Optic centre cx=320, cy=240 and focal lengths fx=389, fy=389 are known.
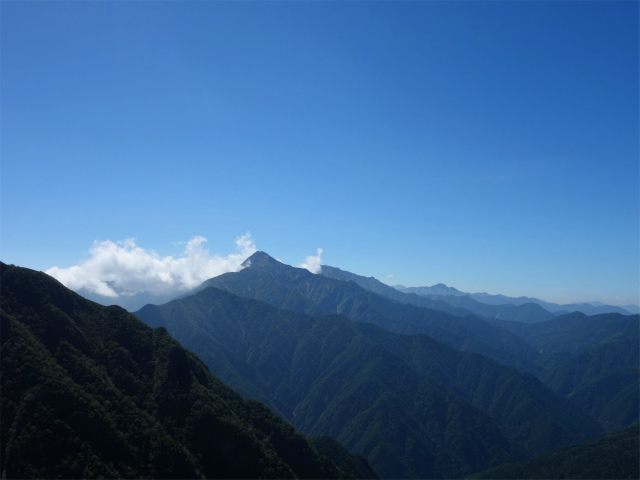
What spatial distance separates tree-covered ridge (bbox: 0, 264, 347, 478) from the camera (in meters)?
63.1

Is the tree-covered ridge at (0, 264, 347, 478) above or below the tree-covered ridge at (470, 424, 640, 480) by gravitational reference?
above

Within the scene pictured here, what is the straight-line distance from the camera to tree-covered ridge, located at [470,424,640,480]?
175m

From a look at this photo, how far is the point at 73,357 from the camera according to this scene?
82000 millimetres

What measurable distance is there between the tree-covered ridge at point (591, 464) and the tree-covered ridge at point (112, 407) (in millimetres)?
140146

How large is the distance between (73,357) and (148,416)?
20.5 m

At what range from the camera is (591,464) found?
597 ft

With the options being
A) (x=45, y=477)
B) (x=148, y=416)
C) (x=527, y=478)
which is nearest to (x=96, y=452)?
(x=45, y=477)

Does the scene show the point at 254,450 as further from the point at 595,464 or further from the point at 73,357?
the point at 595,464

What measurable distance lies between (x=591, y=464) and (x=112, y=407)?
692 ft

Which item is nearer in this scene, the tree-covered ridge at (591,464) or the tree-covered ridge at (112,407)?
the tree-covered ridge at (112,407)

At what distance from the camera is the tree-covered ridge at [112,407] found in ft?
207

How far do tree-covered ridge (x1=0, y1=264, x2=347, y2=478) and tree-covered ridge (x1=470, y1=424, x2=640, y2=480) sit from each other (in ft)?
460

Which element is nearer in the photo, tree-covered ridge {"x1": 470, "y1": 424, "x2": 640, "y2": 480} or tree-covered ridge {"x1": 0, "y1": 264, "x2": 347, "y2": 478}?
tree-covered ridge {"x1": 0, "y1": 264, "x2": 347, "y2": 478}

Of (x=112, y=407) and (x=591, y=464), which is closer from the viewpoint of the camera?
(x=112, y=407)
